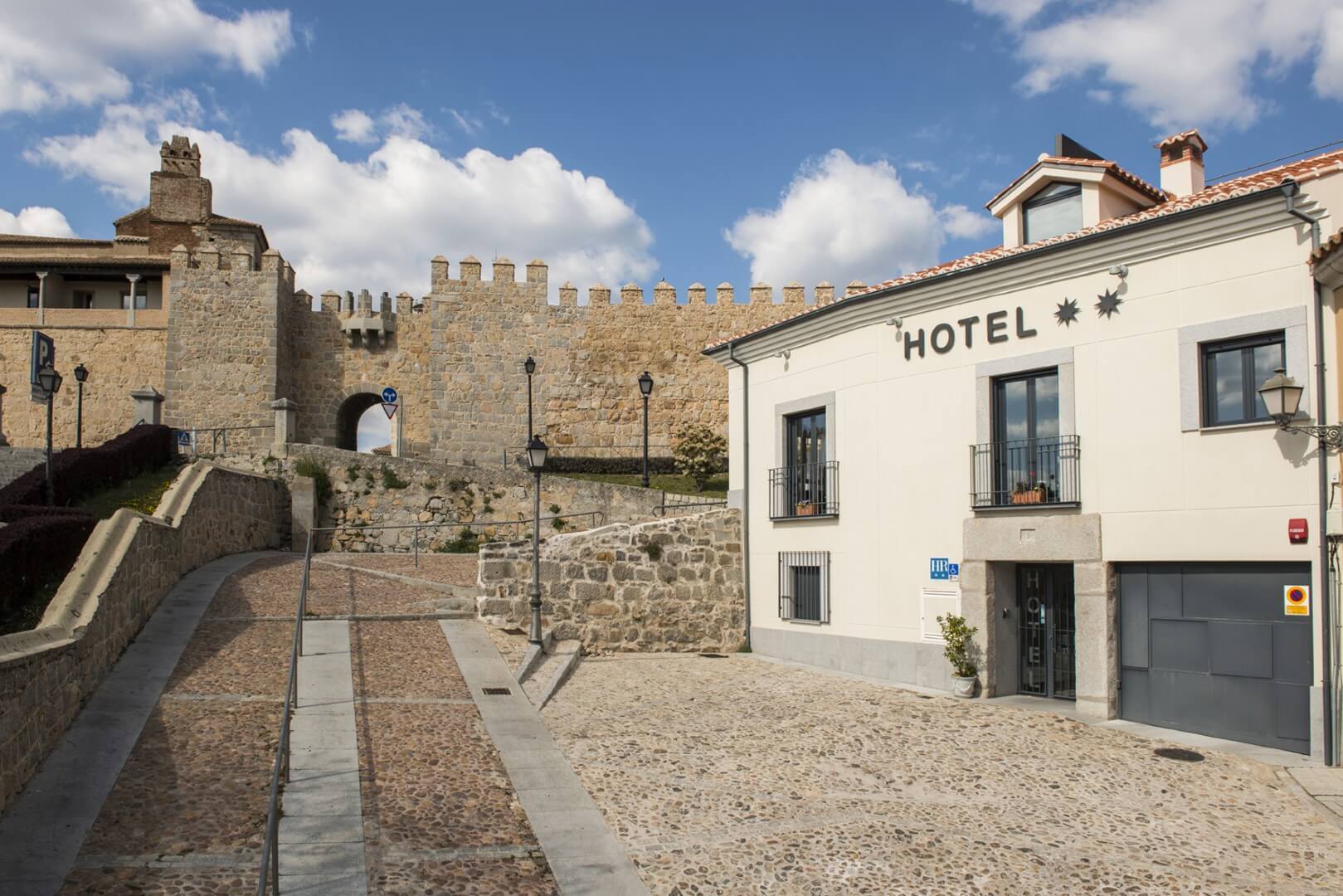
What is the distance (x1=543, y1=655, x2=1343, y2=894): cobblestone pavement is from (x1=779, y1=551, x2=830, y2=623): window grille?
101 inches

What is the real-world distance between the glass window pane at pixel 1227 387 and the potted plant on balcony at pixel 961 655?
3557 mm

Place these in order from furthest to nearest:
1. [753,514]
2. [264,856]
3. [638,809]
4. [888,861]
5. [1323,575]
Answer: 1. [753,514]
2. [1323,575]
3. [638,809]
4. [888,861]
5. [264,856]

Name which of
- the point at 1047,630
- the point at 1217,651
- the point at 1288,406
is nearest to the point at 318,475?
the point at 1047,630

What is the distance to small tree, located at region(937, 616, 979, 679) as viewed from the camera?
11977mm

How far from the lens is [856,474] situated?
13.8 meters

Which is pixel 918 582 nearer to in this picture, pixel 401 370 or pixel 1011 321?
pixel 1011 321

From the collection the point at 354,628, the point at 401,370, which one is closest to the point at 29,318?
the point at 401,370

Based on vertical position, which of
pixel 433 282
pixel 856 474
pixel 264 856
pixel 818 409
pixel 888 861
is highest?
pixel 433 282

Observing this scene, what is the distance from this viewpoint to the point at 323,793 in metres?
8.05

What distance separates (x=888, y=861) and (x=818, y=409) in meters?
8.29

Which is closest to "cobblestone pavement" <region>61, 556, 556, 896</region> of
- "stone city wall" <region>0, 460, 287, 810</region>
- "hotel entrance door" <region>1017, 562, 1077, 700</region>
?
"stone city wall" <region>0, 460, 287, 810</region>

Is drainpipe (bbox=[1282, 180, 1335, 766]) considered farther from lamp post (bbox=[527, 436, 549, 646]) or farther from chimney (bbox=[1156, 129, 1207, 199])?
lamp post (bbox=[527, 436, 549, 646])

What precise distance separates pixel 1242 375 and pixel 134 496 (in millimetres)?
17538

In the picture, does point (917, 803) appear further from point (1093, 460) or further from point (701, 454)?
point (701, 454)
